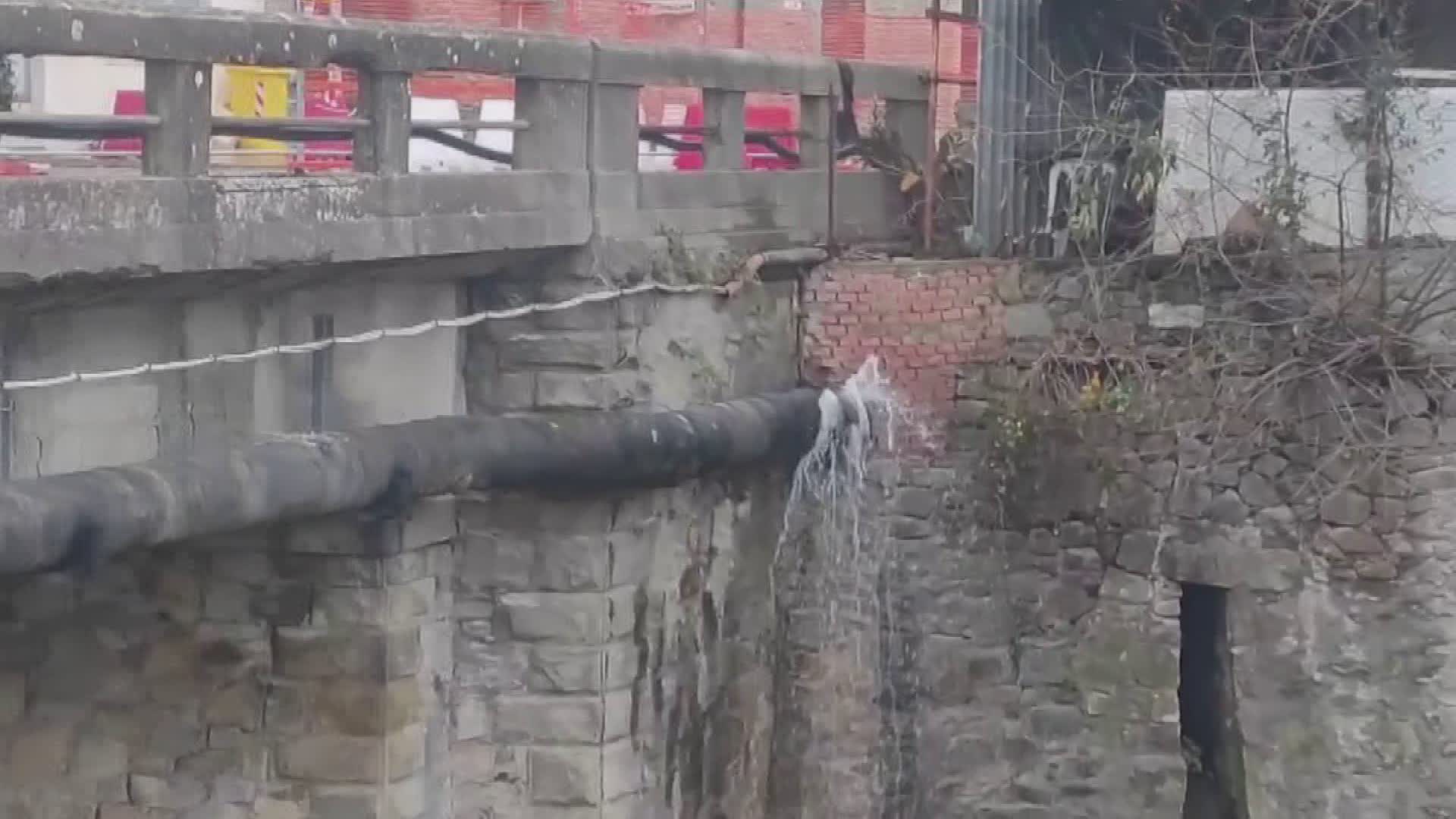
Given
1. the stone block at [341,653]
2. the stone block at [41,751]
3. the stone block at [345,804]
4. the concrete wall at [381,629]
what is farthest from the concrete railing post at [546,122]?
the stone block at [41,751]

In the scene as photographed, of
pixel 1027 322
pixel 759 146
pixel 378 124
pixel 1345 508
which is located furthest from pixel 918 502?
pixel 378 124

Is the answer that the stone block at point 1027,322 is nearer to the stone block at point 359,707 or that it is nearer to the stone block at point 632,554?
the stone block at point 632,554

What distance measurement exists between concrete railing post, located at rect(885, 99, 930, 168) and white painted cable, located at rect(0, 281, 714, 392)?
92.2 inches

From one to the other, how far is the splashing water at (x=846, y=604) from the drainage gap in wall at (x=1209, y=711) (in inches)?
55.5

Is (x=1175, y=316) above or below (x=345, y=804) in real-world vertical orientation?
above

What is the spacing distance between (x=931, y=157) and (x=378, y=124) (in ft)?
14.6

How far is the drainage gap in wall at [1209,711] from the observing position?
1074cm

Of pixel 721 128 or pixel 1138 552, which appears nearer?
pixel 721 128

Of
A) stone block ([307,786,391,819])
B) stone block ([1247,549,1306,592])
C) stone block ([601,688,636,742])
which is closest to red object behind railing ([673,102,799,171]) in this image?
stone block ([601,688,636,742])

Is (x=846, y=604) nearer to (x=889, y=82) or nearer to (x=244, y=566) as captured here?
(x=889, y=82)

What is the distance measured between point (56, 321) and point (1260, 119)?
5753 millimetres

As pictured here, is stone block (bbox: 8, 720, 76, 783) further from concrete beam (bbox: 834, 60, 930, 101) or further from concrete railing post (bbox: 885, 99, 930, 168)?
concrete railing post (bbox: 885, 99, 930, 168)

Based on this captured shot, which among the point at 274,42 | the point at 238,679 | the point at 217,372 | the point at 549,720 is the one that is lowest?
the point at 549,720

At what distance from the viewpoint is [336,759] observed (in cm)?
881
